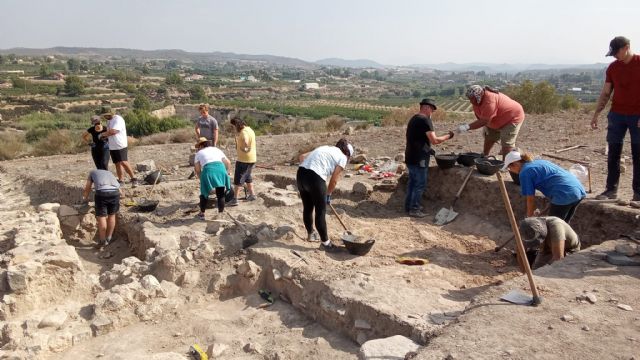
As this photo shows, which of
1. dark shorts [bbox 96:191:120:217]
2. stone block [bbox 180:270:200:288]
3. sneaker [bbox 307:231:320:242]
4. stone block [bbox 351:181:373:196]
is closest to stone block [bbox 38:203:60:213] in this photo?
dark shorts [bbox 96:191:120:217]

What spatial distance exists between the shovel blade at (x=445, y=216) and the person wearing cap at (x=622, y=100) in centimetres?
218

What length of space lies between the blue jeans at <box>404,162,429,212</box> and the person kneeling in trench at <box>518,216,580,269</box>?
230cm

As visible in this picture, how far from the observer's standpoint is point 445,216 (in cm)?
726

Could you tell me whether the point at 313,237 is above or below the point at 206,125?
below

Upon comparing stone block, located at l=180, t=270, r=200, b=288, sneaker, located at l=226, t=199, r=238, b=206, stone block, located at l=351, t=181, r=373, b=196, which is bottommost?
stone block, located at l=180, t=270, r=200, b=288

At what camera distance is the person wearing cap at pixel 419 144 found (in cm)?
677

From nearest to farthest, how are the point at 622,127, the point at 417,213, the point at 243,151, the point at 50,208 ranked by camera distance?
the point at 622,127, the point at 243,151, the point at 417,213, the point at 50,208

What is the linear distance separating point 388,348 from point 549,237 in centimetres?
239

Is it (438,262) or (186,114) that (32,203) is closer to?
(438,262)

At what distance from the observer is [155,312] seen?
5160mm

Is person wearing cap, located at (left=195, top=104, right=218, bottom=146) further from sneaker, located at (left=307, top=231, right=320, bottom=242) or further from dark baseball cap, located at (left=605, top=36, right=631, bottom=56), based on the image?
dark baseball cap, located at (left=605, top=36, right=631, bottom=56)

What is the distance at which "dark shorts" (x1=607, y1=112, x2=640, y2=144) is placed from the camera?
18.6 feet

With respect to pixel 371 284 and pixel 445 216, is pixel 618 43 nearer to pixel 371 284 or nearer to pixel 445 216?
pixel 445 216

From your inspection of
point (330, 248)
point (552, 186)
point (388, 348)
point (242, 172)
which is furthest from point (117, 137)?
point (552, 186)
